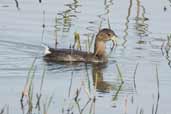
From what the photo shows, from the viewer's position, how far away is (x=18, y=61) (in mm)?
14078

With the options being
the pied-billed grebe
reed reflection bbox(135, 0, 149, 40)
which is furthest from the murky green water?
the pied-billed grebe

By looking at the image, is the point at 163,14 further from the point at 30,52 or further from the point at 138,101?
the point at 138,101

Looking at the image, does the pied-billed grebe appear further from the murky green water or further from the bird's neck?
the murky green water

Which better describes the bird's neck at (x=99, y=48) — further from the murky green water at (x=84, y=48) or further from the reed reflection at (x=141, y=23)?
the reed reflection at (x=141, y=23)

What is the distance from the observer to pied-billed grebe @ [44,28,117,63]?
14.6m

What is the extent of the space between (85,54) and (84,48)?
34.8 inches

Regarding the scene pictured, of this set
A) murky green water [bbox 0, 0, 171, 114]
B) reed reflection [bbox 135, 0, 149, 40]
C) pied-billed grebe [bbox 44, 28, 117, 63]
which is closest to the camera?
murky green water [bbox 0, 0, 171, 114]

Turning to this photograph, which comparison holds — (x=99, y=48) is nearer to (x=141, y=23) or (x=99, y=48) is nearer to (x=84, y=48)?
(x=84, y=48)

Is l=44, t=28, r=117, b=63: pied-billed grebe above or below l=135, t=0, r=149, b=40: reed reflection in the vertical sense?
below

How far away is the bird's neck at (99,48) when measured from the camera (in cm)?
1504

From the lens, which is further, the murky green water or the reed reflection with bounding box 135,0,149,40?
the reed reflection with bounding box 135,0,149,40

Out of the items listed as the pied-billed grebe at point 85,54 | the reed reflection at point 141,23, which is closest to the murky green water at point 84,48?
the reed reflection at point 141,23

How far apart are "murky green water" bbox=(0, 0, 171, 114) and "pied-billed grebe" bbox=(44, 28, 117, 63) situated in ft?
0.61

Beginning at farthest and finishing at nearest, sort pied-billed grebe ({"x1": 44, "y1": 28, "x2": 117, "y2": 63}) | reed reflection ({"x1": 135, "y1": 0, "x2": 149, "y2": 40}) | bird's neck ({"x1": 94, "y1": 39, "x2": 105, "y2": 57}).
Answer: reed reflection ({"x1": 135, "y1": 0, "x2": 149, "y2": 40})
bird's neck ({"x1": 94, "y1": 39, "x2": 105, "y2": 57})
pied-billed grebe ({"x1": 44, "y1": 28, "x2": 117, "y2": 63})
